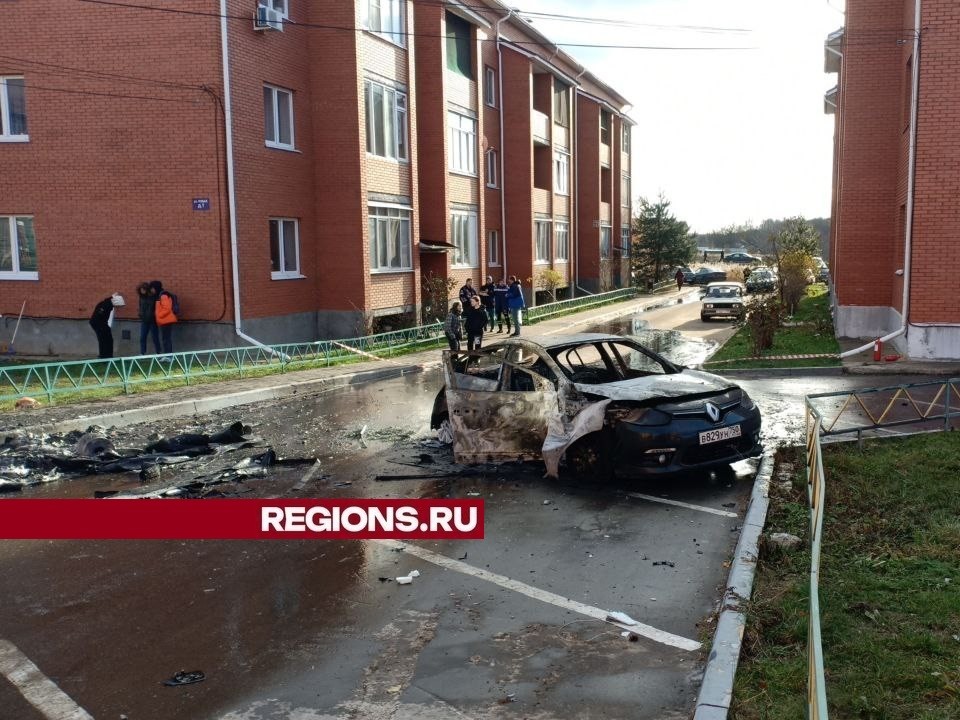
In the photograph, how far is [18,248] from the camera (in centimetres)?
2016

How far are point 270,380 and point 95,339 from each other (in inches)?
230

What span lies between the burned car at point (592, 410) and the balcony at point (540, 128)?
28.1m

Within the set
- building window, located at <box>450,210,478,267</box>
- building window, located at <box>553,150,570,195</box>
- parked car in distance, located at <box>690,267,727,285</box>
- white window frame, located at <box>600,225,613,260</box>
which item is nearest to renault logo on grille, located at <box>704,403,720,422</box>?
building window, located at <box>450,210,478,267</box>

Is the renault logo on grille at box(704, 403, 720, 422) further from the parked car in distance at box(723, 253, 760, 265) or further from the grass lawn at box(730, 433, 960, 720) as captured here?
the parked car in distance at box(723, 253, 760, 265)

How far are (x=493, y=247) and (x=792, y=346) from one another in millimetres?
17060

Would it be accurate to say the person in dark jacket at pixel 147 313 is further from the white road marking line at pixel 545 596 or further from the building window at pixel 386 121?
the white road marking line at pixel 545 596

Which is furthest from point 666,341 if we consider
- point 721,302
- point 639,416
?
point 639,416

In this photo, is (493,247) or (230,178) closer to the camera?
(230,178)

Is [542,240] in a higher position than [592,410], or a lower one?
higher

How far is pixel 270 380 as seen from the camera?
1617cm

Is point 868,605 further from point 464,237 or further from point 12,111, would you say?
point 464,237

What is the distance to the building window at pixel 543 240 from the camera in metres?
37.9

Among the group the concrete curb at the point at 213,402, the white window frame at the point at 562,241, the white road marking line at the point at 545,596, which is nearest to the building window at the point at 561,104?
the white window frame at the point at 562,241

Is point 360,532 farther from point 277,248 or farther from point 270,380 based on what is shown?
point 277,248
